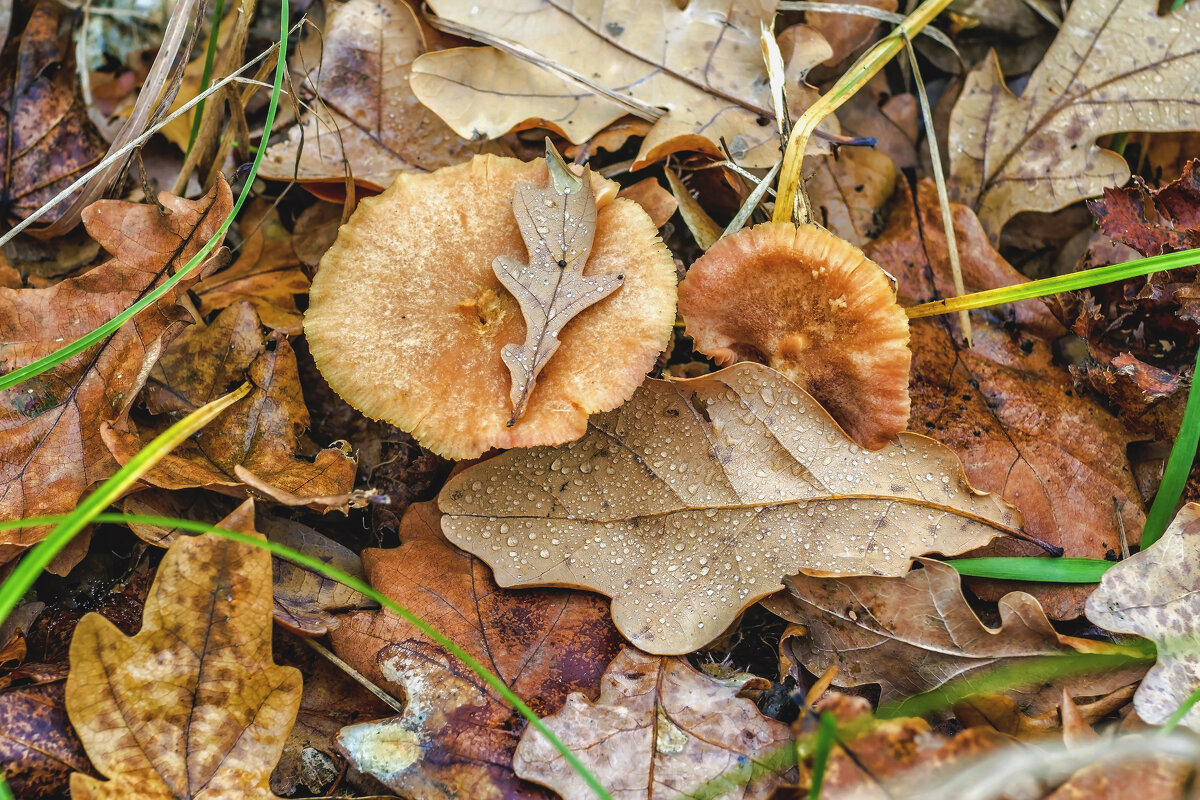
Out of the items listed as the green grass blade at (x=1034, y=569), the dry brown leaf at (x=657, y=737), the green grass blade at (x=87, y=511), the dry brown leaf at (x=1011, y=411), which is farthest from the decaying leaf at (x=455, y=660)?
the dry brown leaf at (x=1011, y=411)

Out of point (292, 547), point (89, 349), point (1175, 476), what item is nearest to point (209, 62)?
point (89, 349)

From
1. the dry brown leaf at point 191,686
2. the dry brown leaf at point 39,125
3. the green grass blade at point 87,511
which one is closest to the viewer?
the green grass blade at point 87,511

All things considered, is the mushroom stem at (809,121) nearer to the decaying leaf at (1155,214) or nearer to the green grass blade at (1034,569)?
the decaying leaf at (1155,214)

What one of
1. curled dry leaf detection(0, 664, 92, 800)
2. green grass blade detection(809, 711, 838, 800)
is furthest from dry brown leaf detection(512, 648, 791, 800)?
curled dry leaf detection(0, 664, 92, 800)

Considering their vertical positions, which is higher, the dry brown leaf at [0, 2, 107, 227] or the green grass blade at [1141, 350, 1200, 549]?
the dry brown leaf at [0, 2, 107, 227]

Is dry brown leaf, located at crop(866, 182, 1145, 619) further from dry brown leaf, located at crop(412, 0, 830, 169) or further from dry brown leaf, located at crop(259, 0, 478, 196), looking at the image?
dry brown leaf, located at crop(259, 0, 478, 196)

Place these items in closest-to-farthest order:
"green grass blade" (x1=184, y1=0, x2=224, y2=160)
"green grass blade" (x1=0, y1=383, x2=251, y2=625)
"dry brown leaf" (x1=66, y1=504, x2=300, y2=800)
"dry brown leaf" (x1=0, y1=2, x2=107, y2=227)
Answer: "green grass blade" (x1=0, y1=383, x2=251, y2=625)
"dry brown leaf" (x1=66, y1=504, x2=300, y2=800)
"green grass blade" (x1=184, y1=0, x2=224, y2=160)
"dry brown leaf" (x1=0, y1=2, x2=107, y2=227)

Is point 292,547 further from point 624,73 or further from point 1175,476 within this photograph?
point 1175,476
